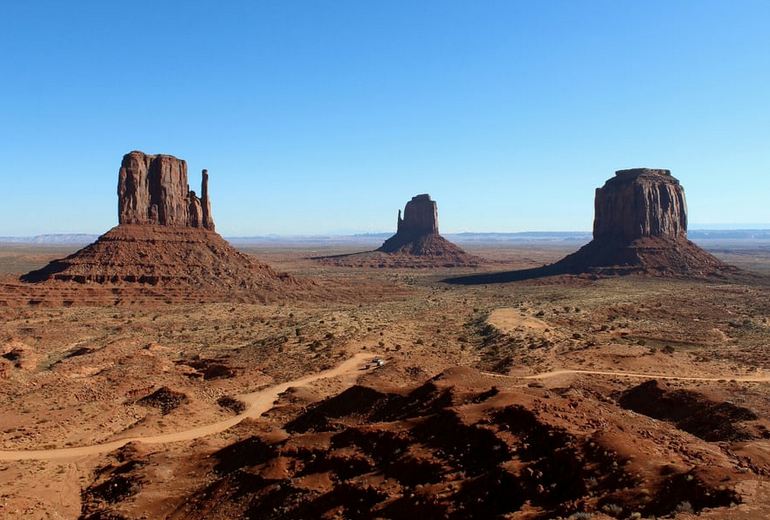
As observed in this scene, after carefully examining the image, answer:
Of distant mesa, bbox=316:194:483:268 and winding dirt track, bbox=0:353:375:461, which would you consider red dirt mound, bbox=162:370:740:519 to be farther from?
distant mesa, bbox=316:194:483:268

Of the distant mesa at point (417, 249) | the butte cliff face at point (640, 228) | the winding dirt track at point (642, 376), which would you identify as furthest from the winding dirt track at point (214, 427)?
the distant mesa at point (417, 249)

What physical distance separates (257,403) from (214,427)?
378 cm

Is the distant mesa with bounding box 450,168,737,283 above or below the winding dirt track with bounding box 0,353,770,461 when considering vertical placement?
above

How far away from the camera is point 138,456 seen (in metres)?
23.3

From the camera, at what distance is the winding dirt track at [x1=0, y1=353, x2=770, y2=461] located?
24.1 metres

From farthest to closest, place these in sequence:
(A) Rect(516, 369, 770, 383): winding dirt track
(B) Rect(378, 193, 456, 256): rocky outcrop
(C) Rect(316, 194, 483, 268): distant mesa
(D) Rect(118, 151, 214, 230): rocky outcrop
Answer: (B) Rect(378, 193, 456, 256): rocky outcrop < (C) Rect(316, 194, 483, 268): distant mesa < (D) Rect(118, 151, 214, 230): rocky outcrop < (A) Rect(516, 369, 770, 383): winding dirt track

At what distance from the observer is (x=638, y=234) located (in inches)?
4432

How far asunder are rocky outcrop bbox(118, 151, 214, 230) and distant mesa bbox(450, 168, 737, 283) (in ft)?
168

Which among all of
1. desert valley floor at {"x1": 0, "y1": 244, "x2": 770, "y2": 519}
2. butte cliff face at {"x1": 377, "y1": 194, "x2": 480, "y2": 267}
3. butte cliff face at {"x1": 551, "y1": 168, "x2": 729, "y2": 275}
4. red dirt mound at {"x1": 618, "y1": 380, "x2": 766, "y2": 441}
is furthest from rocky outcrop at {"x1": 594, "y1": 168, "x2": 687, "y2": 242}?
red dirt mound at {"x1": 618, "y1": 380, "x2": 766, "y2": 441}

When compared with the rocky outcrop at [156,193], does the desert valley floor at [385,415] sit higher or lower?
lower

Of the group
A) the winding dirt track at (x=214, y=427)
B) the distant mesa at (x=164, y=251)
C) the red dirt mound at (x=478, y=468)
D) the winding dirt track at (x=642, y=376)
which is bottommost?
the winding dirt track at (x=214, y=427)

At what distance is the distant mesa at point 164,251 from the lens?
7244cm

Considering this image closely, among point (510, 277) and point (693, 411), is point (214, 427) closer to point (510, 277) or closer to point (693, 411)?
point (693, 411)

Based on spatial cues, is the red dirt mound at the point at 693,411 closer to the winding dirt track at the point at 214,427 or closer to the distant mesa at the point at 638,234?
the winding dirt track at the point at 214,427
